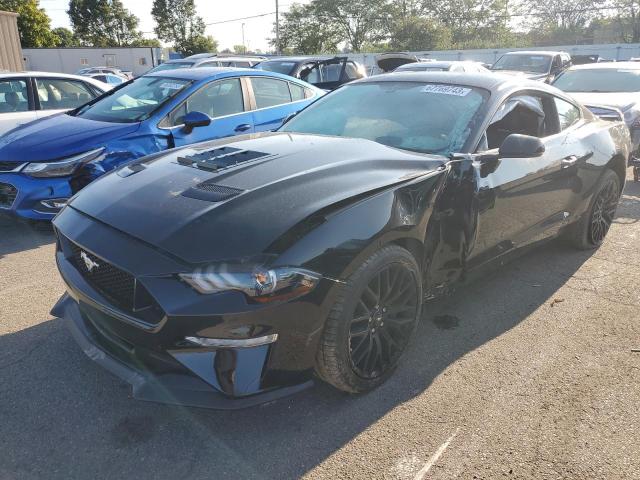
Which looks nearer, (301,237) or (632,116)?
(301,237)

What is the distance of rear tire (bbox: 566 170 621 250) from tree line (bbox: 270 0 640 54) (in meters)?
47.4

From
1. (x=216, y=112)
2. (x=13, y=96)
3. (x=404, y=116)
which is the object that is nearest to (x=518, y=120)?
(x=404, y=116)

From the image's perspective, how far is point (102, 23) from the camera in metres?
65.4

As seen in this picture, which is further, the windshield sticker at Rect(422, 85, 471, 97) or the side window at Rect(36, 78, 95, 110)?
the side window at Rect(36, 78, 95, 110)

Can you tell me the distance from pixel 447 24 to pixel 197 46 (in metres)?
27.9

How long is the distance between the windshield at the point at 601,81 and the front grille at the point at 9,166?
8469 mm

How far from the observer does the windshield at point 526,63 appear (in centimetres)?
1370

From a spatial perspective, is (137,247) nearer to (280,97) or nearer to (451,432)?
(451,432)

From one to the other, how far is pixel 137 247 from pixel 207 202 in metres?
0.37

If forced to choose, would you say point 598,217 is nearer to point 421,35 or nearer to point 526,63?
point 526,63

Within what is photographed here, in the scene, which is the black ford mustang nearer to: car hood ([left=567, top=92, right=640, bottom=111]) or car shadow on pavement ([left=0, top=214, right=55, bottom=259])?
car shadow on pavement ([left=0, top=214, right=55, bottom=259])

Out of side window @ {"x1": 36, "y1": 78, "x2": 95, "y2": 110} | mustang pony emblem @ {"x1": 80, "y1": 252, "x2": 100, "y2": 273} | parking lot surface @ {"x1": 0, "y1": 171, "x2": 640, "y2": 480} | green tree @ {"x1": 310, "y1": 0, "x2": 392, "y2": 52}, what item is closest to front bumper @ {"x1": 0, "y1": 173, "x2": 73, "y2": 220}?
parking lot surface @ {"x1": 0, "y1": 171, "x2": 640, "y2": 480}

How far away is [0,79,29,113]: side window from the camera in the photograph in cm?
633

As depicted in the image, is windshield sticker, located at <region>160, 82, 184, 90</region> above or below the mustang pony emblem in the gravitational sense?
above
